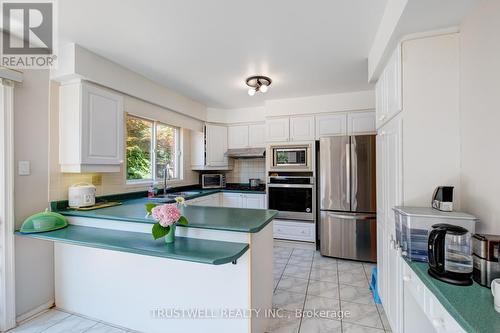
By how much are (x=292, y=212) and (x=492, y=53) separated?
303cm

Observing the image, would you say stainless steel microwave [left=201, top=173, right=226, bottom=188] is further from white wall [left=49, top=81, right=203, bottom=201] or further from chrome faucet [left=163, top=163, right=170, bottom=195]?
chrome faucet [left=163, top=163, right=170, bottom=195]

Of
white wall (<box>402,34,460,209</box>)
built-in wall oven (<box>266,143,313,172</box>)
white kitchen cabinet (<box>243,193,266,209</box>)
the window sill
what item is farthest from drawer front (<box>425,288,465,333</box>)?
the window sill

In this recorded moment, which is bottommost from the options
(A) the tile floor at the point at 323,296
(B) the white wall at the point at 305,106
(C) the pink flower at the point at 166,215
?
(A) the tile floor at the point at 323,296

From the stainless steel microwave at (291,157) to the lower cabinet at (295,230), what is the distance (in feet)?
2.95

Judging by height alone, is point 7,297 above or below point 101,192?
below

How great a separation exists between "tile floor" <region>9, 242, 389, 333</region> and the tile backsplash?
75.7 inches

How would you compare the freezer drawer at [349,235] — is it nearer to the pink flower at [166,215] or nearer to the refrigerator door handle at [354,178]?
the refrigerator door handle at [354,178]

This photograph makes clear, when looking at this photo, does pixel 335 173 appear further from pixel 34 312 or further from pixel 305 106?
pixel 34 312

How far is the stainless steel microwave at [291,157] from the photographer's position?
149 inches

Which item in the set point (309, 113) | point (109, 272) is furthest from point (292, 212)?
point (109, 272)

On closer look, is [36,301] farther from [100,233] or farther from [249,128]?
[249,128]

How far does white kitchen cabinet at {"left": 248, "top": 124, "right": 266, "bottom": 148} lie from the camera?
14.8ft

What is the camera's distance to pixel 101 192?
2.71 m

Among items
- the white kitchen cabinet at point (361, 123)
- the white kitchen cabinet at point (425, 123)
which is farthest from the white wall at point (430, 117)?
the white kitchen cabinet at point (361, 123)
